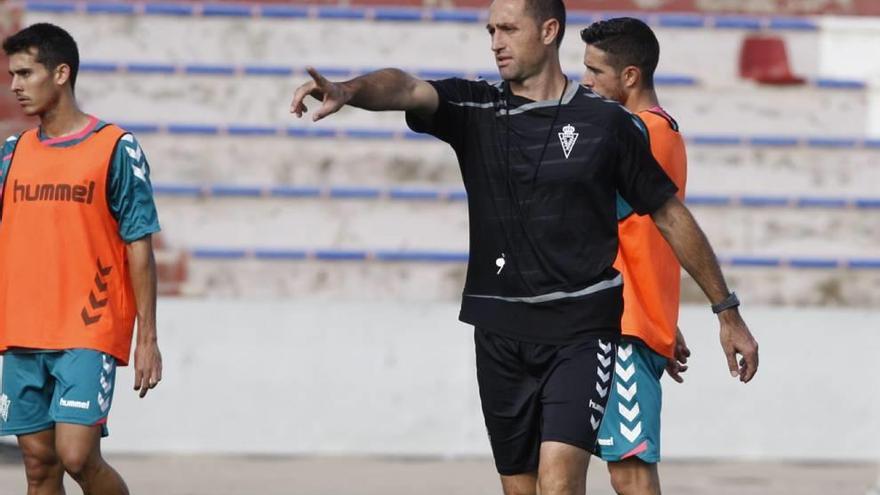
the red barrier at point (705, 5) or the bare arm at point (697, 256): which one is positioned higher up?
the red barrier at point (705, 5)

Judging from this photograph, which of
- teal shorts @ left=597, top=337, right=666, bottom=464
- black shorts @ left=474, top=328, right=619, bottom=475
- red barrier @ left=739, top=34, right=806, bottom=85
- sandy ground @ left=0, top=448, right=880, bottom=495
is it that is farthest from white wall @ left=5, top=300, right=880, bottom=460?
black shorts @ left=474, top=328, right=619, bottom=475

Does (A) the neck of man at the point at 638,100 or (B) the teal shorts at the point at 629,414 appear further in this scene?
(A) the neck of man at the point at 638,100

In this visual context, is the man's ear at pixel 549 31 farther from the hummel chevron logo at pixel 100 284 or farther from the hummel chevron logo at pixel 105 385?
the hummel chevron logo at pixel 105 385

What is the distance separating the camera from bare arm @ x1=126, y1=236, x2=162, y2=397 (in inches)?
252

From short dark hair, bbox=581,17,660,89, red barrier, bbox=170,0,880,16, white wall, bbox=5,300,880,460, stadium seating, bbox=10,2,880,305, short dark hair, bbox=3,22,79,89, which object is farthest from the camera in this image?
red barrier, bbox=170,0,880,16

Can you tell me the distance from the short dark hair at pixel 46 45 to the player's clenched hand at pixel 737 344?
8.66 feet

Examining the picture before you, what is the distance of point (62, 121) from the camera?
6531mm

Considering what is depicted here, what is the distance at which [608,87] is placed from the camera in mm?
6773

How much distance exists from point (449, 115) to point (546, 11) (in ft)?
1.55

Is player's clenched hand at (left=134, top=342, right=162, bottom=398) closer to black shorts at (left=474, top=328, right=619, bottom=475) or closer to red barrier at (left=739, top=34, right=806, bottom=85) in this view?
black shorts at (left=474, top=328, right=619, bottom=475)

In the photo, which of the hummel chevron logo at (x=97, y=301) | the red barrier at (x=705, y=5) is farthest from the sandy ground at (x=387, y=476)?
the red barrier at (x=705, y=5)

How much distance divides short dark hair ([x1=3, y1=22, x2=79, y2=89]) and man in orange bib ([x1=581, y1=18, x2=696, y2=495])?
2019 mm

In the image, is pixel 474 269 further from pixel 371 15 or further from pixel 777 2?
pixel 777 2

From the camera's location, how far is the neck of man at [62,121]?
21.4 feet
